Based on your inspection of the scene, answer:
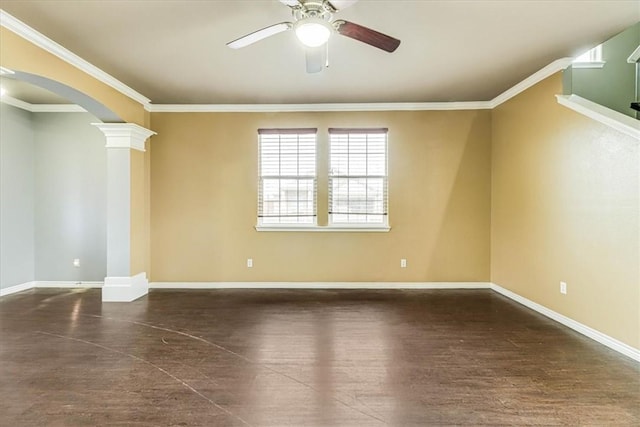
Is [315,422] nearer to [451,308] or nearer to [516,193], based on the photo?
[451,308]

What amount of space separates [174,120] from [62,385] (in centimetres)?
392

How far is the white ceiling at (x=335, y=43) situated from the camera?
2.62 metres

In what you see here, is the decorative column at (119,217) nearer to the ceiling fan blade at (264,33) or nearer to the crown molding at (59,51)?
the crown molding at (59,51)

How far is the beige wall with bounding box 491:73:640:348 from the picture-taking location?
9.82 ft

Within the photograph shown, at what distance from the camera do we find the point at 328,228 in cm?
524

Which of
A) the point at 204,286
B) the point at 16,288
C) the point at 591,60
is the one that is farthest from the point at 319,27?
the point at 16,288

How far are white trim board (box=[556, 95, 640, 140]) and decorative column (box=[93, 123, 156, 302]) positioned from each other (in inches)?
207

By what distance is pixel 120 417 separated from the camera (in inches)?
83.0

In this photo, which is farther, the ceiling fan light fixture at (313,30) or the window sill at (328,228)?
→ the window sill at (328,228)

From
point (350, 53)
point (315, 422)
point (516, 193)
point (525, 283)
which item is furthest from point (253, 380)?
point (516, 193)

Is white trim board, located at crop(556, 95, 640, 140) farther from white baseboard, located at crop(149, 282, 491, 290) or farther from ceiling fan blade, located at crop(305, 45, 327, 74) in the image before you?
white baseboard, located at crop(149, 282, 491, 290)

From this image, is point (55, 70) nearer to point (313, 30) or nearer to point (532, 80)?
point (313, 30)

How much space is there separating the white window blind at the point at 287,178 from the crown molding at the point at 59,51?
1.93 metres

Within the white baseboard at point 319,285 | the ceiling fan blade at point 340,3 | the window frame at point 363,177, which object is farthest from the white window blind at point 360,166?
the ceiling fan blade at point 340,3
